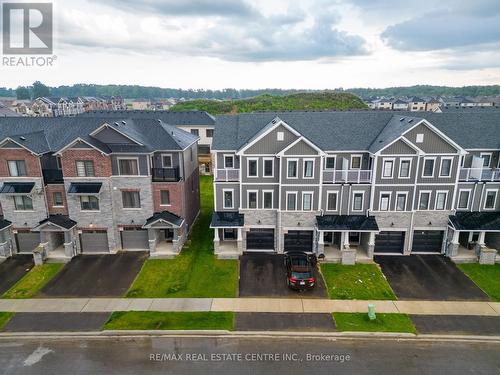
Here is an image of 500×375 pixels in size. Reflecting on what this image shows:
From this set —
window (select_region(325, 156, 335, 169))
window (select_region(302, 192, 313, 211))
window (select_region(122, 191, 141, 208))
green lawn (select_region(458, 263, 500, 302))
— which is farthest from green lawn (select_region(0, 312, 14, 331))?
green lawn (select_region(458, 263, 500, 302))

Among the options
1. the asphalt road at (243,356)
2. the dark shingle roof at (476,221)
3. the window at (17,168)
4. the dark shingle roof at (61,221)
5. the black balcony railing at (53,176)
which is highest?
the window at (17,168)

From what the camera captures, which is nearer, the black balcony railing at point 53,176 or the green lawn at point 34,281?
the green lawn at point 34,281

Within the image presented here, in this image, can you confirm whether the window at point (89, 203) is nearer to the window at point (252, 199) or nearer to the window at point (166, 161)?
the window at point (166, 161)

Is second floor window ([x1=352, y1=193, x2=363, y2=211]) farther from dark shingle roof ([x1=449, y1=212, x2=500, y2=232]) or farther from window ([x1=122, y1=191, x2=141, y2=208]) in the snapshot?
window ([x1=122, y1=191, x2=141, y2=208])

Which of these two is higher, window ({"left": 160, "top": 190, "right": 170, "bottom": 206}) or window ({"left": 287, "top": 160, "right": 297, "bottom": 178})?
window ({"left": 287, "top": 160, "right": 297, "bottom": 178})

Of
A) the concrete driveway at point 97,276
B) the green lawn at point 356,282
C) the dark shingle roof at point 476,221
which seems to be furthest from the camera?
the dark shingle roof at point 476,221

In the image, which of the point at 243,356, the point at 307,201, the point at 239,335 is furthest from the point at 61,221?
the point at 307,201

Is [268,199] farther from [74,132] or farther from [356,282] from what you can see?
[74,132]

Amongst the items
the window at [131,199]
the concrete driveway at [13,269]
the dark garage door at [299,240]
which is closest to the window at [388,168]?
the dark garage door at [299,240]
